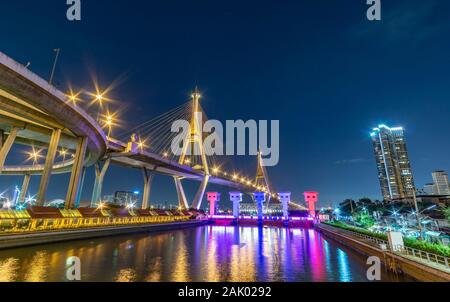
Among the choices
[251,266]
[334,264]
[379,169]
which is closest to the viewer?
[251,266]

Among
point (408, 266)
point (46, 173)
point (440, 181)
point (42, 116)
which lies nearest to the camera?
point (408, 266)

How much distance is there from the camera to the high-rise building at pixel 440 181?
138 m

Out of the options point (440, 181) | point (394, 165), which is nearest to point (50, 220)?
point (394, 165)

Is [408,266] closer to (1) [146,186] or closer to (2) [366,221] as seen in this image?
(2) [366,221]

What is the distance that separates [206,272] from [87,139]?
95.2 ft

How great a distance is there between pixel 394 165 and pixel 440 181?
39.3m

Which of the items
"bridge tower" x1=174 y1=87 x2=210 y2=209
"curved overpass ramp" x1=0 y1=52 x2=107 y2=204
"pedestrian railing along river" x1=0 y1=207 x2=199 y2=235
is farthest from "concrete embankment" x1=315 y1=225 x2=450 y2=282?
"bridge tower" x1=174 y1=87 x2=210 y2=209

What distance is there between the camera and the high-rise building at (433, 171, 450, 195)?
138 meters

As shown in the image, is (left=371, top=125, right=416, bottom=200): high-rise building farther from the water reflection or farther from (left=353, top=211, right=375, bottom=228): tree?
the water reflection

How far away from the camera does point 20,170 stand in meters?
69.4

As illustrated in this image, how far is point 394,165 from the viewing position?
13388 centimetres

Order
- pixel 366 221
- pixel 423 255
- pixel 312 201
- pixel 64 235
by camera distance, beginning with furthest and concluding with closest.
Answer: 1. pixel 312 201
2. pixel 366 221
3. pixel 64 235
4. pixel 423 255
